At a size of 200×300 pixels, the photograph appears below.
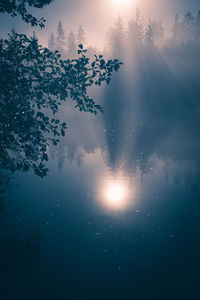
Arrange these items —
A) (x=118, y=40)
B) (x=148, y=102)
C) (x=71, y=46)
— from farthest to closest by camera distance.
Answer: (x=71, y=46) → (x=118, y=40) → (x=148, y=102)

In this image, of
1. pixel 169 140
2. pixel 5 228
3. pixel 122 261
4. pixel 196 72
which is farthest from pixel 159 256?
pixel 196 72

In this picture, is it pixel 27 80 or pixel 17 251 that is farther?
pixel 17 251

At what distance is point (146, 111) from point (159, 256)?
3923 centimetres

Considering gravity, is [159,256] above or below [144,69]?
below

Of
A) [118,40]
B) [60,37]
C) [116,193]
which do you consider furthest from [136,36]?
[116,193]

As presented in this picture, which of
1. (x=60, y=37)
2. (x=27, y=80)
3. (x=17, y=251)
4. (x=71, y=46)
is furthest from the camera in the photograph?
(x=60, y=37)

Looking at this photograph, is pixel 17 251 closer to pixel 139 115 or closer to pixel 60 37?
pixel 139 115

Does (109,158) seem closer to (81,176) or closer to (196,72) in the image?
(81,176)

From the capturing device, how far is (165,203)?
930 centimetres

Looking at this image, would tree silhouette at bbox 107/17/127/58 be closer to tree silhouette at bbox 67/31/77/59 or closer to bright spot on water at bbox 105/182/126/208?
tree silhouette at bbox 67/31/77/59

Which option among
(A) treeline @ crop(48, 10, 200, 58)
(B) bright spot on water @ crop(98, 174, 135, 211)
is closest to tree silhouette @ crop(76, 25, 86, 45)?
(A) treeline @ crop(48, 10, 200, 58)

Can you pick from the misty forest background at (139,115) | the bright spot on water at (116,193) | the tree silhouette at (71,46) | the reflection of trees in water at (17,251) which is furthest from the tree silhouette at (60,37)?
the reflection of trees in water at (17,251)

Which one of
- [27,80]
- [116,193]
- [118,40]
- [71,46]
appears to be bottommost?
[27,80]

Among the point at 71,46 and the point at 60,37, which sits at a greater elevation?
the point at 60,37
